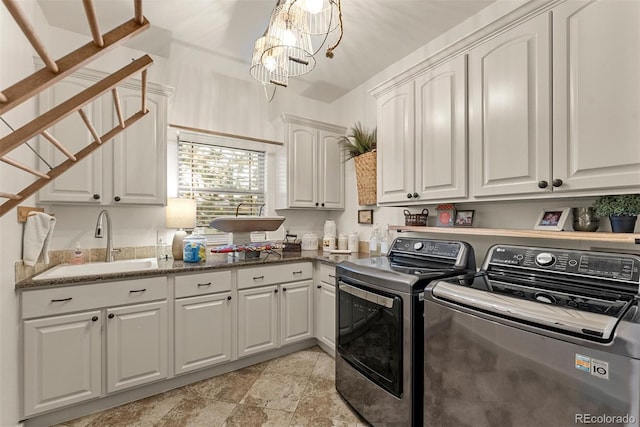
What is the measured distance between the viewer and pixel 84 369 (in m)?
1.80

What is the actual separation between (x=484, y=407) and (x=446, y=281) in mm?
524

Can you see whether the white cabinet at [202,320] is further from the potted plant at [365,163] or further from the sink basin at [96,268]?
the potted plant at [365,163]

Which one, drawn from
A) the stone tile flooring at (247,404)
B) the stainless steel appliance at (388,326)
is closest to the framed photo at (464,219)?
the stainless steel appliance at (388,326)

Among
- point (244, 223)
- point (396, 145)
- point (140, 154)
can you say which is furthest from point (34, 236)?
point (396, 145)

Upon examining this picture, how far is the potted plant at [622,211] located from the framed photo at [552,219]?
180 millimetres

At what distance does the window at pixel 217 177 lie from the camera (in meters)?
2.82

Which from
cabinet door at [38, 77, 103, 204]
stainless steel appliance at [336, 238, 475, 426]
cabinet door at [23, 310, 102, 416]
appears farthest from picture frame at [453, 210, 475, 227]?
cabinet door at [38, 77, 103, 204]

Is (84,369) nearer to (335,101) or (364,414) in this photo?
(364,414)

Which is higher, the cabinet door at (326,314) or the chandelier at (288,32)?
the chandelier at (288,32)

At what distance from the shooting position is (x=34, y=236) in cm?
173

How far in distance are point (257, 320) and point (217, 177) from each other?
1465 mm

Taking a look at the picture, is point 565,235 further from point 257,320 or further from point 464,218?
point 257,320

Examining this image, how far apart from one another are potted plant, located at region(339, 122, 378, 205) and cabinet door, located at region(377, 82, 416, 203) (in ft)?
1.17

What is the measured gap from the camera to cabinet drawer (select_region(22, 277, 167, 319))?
1684 mm
